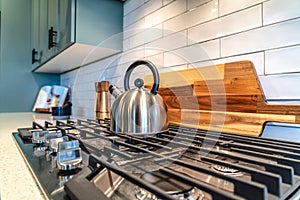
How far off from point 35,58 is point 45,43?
16.8 inches

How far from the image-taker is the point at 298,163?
1.13ft

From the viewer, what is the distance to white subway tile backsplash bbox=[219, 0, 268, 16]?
717 millimetres

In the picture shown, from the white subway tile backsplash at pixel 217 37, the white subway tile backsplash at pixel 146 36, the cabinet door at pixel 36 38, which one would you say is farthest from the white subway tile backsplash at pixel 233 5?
the cabinet door at pixel 36 38

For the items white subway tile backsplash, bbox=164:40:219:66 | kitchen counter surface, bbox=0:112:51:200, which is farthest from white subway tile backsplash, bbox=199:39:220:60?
kitchen counter surface, bbox=0:112:51:200

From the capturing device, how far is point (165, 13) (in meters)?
1.04

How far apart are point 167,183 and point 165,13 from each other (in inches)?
36.1

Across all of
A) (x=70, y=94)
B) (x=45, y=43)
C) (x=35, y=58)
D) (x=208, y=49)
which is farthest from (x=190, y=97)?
(x=35, y=58)

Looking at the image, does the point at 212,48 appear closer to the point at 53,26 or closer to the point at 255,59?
the point at 255,59

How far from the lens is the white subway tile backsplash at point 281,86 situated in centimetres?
61

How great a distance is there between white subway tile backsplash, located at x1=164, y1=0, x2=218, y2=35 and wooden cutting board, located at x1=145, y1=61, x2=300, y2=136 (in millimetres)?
209

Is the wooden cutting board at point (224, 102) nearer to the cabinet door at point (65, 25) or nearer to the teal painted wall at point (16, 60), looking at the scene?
the cabinet door at point (65, 25)

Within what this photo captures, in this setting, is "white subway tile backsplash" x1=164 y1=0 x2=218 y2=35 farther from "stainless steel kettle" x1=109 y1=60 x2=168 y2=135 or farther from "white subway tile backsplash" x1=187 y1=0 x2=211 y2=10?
"stainless steel kettle" x1=109 y1=60 x2=168 y2=135

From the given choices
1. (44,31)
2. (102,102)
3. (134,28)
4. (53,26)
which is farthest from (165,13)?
(44,31)

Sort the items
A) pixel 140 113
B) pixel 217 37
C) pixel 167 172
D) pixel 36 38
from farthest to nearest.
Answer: pixel 36 38 → pixel 217 37 → pixel 140 113 → pixel 167 172
